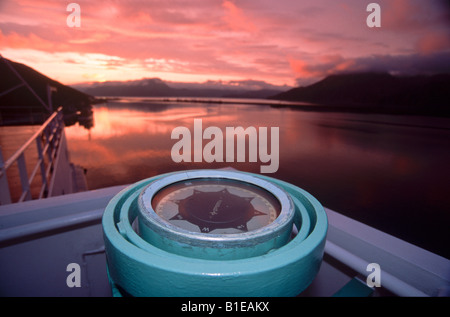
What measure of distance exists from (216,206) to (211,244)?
0.44 meters

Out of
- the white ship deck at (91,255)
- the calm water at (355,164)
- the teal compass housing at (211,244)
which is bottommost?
the calm water at (355,164)

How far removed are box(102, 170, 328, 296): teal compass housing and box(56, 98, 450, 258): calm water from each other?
20.8 metres

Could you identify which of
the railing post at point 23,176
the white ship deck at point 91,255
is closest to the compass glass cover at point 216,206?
the white ship deck at point 91,255

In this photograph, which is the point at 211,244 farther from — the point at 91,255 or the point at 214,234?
the point at 91,255

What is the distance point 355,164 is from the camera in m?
34.1

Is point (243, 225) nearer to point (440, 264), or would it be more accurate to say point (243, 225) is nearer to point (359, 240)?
point (359, 240)

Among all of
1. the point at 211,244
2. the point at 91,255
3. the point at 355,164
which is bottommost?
the point at 355,164

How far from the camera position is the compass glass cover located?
53.9 inches

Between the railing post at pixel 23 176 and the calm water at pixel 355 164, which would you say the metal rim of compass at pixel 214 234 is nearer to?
the railing post at pixel 23 176

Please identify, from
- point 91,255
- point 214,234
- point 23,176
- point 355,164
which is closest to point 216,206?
point 214,234

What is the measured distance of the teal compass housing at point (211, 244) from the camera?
98 centimetres

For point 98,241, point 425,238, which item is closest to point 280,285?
point 98,241
